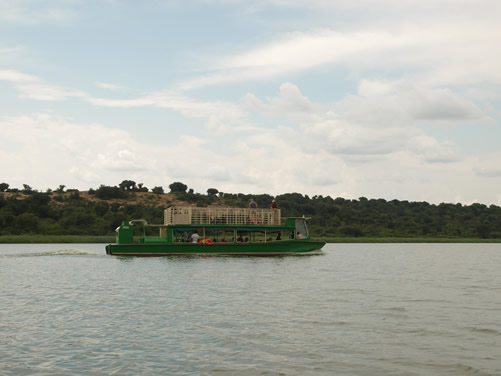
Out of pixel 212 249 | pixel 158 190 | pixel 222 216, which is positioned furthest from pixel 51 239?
pixel 158 190

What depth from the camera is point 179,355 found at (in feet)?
47.2

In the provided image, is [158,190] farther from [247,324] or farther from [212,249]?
[247,324]

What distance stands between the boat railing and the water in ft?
45.5

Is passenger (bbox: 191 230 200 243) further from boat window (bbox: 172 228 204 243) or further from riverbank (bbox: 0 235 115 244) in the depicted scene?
riverbank (bbox: 0 235 115 244)

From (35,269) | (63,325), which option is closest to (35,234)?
(35,269)

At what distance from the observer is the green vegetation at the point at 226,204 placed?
87250 millimetres

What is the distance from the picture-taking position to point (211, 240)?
160ft

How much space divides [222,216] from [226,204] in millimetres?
61447

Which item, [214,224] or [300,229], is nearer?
[214,224]

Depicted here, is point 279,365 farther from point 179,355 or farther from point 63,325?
point 63,325

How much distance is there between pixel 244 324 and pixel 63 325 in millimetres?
5455

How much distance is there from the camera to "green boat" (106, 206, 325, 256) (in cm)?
4688

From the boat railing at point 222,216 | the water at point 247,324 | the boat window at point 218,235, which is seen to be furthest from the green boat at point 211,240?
the water at point 247,324

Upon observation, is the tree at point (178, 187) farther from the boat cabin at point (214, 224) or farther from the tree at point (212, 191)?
the boat cabin at point (214, 224)
